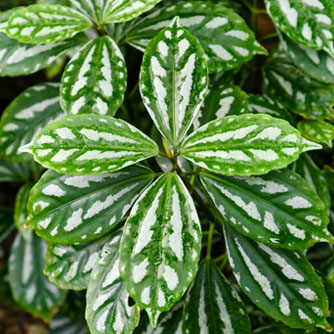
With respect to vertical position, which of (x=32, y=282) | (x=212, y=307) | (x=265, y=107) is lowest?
(x=212, y=307)

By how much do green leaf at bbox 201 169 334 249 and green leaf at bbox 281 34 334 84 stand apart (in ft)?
1.01

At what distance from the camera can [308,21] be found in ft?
3.09

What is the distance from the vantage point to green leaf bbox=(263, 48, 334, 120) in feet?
3.51

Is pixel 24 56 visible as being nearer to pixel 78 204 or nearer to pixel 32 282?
pixel 78 204

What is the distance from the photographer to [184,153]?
0.78 meters

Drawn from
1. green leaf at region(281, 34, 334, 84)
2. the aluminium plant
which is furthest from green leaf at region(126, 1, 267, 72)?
green leaf at region(281, 34, 334, 84)

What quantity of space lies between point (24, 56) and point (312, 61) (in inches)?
26.3

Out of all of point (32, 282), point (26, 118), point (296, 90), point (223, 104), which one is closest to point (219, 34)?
point (223, 104)

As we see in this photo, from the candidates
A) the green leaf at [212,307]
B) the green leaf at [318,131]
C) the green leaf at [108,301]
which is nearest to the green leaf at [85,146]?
the green leaf at [108,301]

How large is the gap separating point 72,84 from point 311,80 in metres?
0.59

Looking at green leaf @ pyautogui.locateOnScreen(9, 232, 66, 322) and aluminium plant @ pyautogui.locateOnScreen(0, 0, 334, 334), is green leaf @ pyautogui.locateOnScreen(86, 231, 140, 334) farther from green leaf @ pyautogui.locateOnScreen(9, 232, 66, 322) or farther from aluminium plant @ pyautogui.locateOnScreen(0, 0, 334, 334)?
green leaf @ pyautogui.locateOnScreen(9, 232, 66, 322)

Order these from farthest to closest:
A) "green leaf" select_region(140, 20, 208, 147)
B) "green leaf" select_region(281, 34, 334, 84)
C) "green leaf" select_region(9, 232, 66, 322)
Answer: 1. "green leaf" select_region(9, 232, 66, 322)
2. "green leaf" select_region(281, 34, 334, 84)
3. "green leaf" select_region(140, 20, 208, 147)

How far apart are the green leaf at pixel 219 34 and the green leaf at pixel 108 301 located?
460mm

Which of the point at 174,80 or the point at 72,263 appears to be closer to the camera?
the point at 174,80
